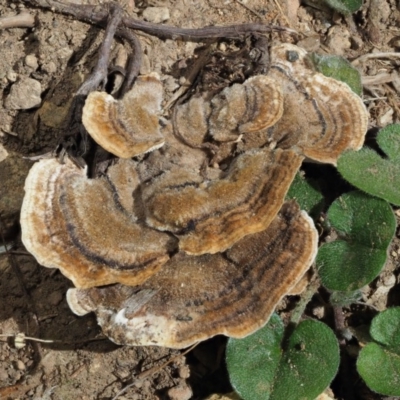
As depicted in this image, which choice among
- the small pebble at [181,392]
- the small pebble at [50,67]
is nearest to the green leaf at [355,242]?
the small pebble at [181,392]

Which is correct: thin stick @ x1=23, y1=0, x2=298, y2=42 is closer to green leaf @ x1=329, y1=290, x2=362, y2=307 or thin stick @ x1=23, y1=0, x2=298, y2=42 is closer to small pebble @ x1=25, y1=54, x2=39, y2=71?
small pebble @ x1=25, y1=54, x2=39, y2=71

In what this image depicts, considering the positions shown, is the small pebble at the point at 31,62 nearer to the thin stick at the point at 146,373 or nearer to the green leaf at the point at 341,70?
the green leaf at the point at 341,70

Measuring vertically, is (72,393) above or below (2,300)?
below

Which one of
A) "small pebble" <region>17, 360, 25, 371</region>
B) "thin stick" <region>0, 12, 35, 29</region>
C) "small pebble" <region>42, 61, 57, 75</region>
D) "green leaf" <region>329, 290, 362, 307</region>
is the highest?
"thin stick" <region>0, 12, 35, 29</region>

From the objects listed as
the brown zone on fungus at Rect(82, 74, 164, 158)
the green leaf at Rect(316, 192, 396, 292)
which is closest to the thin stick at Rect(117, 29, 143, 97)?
the brown zone on fungus at Rect(82, 74, 164, 158)

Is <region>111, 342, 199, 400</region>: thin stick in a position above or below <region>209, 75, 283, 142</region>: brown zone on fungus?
below

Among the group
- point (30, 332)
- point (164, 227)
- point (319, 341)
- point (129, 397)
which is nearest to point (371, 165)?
point (319, 341)

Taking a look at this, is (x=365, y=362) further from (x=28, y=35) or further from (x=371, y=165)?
(x=28, y=35)
